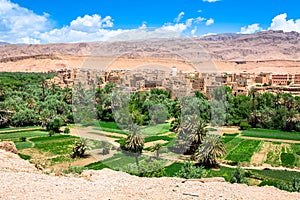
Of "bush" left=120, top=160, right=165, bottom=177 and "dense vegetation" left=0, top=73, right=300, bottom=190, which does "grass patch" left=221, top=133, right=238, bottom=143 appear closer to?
"dense vegetation" left=0, top=73, right=300, bottom=190

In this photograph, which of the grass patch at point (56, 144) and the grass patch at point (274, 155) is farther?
the grass patch at point (56, 144)

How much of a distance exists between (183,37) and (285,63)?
9747 centimetres

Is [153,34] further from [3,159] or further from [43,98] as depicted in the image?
[43,98]

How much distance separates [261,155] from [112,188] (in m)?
18.0

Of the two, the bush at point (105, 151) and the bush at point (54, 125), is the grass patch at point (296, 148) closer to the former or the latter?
the bush at point (105, 151)

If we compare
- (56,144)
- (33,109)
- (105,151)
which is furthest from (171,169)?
(33,109)

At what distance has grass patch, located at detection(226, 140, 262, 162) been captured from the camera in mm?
21359

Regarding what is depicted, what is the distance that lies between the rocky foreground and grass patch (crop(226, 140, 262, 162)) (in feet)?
47.6

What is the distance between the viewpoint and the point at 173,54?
8586mm

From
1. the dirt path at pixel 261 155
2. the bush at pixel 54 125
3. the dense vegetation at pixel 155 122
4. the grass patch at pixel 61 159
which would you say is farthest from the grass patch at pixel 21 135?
the dirt path at pixel 261 155

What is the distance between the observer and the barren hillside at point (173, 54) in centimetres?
786

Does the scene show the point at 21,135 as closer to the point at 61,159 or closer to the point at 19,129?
the point at 19,129

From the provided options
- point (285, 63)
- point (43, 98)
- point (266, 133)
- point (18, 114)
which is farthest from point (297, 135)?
point (285, 63)

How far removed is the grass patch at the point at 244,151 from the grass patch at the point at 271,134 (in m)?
2.56
